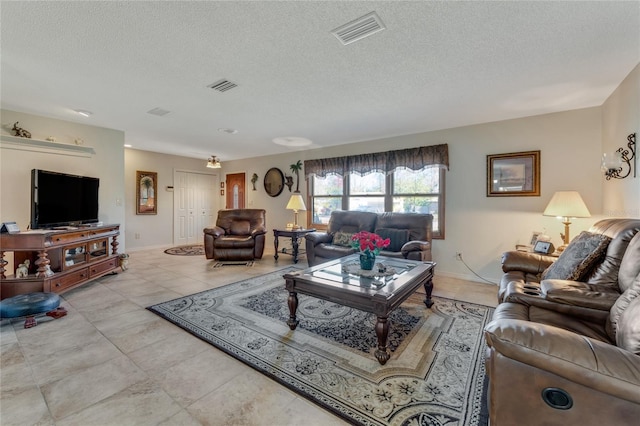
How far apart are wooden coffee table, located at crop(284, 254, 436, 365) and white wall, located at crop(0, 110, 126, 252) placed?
392 centimetres

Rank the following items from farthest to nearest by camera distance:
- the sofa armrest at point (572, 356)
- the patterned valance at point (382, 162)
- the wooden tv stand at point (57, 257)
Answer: the patterned valance at point (382, 162) < the wooden tv stand at point (57, 257) < the sofa armrest at point (572, 356)

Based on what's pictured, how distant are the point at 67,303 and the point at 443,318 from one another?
406 cm

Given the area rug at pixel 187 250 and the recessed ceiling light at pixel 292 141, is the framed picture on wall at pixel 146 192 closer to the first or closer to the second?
the area rug at pixel 187 250

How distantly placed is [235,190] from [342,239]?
4.21 m

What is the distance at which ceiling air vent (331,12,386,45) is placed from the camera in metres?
1.79

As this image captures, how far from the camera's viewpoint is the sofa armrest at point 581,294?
1525mm

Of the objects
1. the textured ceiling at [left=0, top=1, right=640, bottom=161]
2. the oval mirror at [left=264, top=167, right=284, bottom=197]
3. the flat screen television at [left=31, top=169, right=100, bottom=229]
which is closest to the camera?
the textured ceiling at [left=0, top=1, right=640, bottom=161]

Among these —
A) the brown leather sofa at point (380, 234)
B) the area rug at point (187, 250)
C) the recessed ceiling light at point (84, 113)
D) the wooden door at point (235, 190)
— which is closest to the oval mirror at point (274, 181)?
the wooden door at point (235, 190)

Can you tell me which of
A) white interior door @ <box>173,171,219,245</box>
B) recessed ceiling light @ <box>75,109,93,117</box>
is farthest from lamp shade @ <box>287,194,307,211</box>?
white interior door @ <box>173,171,219,245</box>

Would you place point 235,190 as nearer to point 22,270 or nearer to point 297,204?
point 297,204

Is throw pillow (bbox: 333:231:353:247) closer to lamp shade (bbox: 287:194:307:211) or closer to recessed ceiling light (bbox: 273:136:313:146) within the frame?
→ lamp shade (bbox: 287:194:307:211)

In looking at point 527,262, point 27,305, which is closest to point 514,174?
point 527,262

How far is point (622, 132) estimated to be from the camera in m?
2.66

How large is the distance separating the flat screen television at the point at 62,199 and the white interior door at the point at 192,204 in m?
2.89
